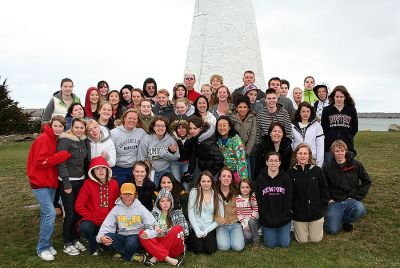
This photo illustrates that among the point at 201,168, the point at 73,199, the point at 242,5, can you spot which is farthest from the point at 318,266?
the point at 242,5

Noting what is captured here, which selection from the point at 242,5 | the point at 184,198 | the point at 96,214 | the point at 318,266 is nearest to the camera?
the point at 318,266

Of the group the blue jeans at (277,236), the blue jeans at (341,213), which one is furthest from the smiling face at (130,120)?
the blue jeans at (341,213)

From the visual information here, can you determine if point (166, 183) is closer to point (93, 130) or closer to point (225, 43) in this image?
point (93, 130)

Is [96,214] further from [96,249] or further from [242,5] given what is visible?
[242,5]

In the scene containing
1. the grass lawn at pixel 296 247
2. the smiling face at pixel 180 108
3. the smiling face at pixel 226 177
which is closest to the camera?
the grass lawn at pixel 296 247

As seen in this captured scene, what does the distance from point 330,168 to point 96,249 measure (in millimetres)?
3305

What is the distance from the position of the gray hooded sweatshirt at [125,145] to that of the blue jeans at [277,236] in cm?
200

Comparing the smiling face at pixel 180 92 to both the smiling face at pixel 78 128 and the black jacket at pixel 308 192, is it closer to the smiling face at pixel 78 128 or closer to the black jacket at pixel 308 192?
the smiling face at pixel 78 128

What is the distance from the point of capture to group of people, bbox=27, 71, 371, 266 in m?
4.70

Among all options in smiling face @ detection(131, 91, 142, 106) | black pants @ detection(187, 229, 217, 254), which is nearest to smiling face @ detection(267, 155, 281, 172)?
black pants @ detection(187, 229, 217, 254)

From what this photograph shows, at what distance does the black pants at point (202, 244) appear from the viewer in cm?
484

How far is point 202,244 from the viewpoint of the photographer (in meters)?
4.87

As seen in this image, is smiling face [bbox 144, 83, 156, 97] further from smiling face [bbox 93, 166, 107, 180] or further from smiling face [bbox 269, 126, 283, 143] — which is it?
smiling face [bbox 269, 126, 283, 143]

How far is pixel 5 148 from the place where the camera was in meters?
19.3
